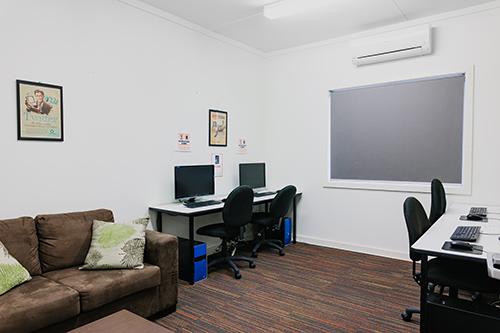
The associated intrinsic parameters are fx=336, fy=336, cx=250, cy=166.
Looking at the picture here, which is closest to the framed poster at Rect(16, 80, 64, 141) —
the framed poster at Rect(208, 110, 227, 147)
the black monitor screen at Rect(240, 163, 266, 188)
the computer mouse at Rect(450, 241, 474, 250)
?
the framed poster at Rect(208, 110, 227, 147)

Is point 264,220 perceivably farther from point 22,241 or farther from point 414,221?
point 22,241

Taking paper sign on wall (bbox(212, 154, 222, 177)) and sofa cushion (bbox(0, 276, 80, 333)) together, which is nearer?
sofa cushion (bbox(0, 276, 80, 333))

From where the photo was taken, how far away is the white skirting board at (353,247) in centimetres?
430

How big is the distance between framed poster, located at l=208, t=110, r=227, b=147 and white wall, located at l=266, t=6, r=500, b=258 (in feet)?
3.35

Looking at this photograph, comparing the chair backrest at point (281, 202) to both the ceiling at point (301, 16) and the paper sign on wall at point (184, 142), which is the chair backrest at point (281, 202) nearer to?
the paper sign on wall at point (184, 142)

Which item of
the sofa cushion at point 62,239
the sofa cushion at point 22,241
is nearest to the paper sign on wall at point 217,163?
the sofa cushion at point 62,239

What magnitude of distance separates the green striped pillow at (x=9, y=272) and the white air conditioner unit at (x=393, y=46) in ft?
13.9

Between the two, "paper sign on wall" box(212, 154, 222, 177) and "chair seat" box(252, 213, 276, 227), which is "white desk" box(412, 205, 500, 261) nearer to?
"chair seat" box(252, 213, 276, 227)

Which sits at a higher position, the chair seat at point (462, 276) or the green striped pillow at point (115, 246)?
the green striped pillow at point (115, 246)

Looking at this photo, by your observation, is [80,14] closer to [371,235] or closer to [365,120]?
[365,120]

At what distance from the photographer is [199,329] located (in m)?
2.62

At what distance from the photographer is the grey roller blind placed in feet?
13.3

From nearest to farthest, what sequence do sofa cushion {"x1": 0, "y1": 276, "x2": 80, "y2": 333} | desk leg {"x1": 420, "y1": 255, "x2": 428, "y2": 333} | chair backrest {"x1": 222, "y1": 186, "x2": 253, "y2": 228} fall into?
sofa cushion {"x1": 0, "y1": 276, "x2": 80, "y2": 333} < desk leg {"x1": 420, "y1": 255, "x2": 428, "y2": 333} < chair backrest {"x1": 222, "y1": 186, "x2": 253, "y2": 228}

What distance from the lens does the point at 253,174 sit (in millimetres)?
5000
